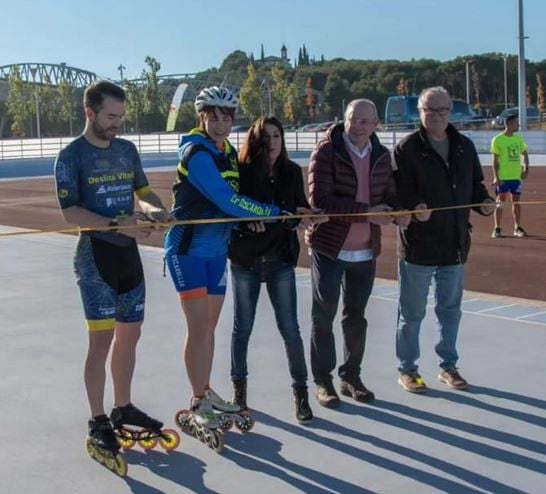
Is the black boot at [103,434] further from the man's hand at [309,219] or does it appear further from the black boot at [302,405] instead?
the man's hand at [309,219]

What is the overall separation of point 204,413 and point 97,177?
1399 millimetres

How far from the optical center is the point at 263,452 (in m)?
4.48

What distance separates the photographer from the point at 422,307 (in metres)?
5.51

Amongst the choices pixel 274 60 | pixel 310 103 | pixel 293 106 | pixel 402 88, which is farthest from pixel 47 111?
pixel 274 60

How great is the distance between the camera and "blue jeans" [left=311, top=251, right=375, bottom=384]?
5.23 meters

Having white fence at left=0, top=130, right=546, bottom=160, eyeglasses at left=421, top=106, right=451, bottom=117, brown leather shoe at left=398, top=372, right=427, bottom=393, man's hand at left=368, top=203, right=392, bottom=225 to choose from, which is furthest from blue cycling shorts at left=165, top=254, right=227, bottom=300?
white fence at left=0, top=130, right=546, bottom=160

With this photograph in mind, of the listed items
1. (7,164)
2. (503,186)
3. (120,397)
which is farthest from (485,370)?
(7,164)

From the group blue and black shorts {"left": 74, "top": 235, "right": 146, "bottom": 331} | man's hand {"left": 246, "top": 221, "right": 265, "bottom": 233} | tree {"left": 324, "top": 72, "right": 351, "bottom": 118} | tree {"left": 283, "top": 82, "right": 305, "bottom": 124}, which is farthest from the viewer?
tree {"left": 324, "top": 72, "right": 351, "bottom": 118}

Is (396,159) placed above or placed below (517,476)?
above

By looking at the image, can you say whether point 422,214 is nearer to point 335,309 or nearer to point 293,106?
point 335,309

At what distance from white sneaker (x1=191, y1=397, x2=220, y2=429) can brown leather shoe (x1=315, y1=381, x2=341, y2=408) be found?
81 centimetres

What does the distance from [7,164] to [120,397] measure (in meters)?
41.6

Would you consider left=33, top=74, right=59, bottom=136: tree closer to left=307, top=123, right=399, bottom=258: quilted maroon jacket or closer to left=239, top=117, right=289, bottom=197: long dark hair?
left=307, top=123, right=399, bottom=258: quilted maroon jacket

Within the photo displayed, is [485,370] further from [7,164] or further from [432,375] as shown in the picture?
[7,164]
